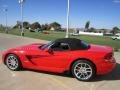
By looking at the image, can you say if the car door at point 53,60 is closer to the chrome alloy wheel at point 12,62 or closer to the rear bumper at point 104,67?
the chrome alloy wheel at point 12,62

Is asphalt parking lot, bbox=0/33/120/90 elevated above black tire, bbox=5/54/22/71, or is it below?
below

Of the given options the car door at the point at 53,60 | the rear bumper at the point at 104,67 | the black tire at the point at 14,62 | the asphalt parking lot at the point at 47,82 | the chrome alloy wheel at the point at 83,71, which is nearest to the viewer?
the asphalt parking lot at the point at 47,82

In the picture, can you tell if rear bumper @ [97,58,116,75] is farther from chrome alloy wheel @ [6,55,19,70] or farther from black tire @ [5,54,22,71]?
chrome alloy wheel @ [6,55,19,70]

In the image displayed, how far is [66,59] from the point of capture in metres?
7.23

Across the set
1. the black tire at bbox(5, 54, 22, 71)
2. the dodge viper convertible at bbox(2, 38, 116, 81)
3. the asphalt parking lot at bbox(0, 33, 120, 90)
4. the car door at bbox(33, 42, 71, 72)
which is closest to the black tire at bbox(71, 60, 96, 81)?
the dodge viper convertible at bbox(2, 38, 116, 81)

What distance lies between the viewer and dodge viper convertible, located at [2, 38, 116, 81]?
6.92 metres

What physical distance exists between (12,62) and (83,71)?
268cm

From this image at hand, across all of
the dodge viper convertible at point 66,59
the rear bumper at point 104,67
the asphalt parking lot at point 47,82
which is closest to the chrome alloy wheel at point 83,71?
the dodge viper convertible at point 66,59

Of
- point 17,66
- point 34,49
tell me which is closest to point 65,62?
point 34,49

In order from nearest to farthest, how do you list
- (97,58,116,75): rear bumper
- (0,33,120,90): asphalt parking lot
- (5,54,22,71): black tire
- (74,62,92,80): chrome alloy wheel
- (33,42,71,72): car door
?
(0,33,120,90): asphalt parking lot → (97,58,116,75): rear bumper → (74,62,92,80): chrome alloy wheel → (33,42,71,72): car door → (5,54,22,71): black tire

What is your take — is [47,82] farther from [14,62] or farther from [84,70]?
[14,62]

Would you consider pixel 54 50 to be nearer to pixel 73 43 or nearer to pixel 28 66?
pixel 73 43

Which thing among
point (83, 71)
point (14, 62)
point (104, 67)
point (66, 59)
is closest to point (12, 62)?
point (14, 62)

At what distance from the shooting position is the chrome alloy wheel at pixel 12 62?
26.4 feet
